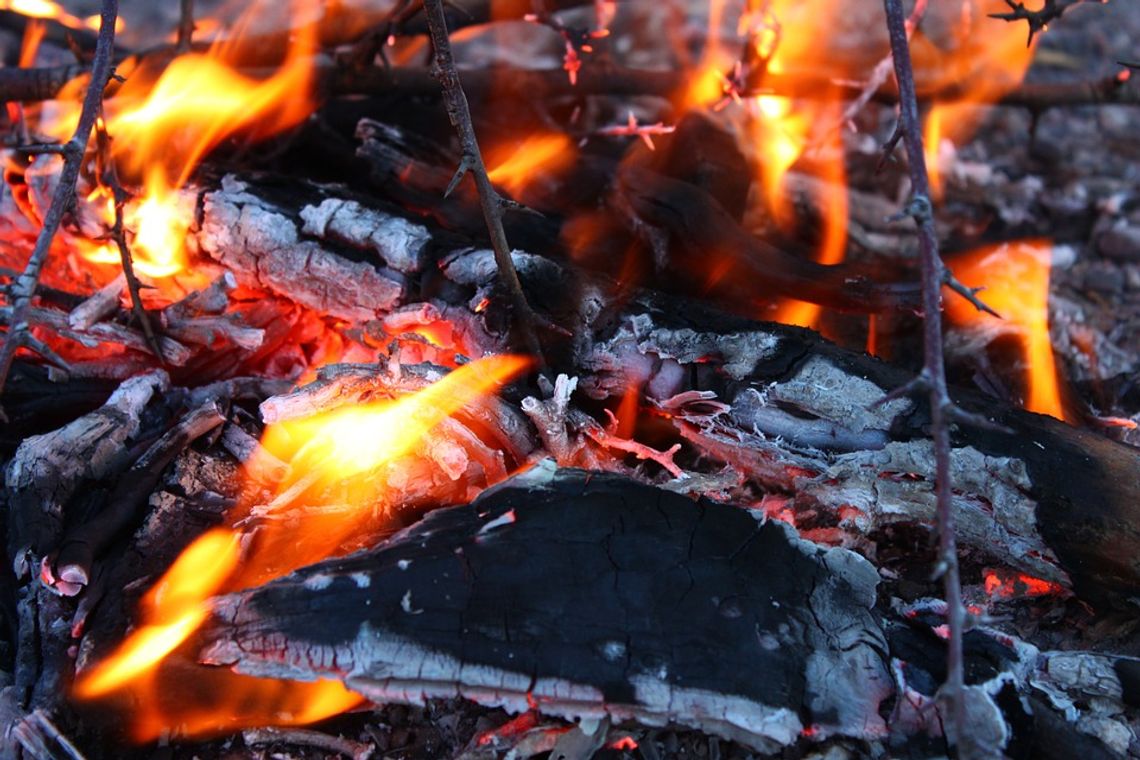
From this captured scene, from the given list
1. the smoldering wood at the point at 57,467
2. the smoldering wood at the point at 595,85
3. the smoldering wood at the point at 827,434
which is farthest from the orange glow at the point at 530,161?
the smoldering wood at the point at 57,467

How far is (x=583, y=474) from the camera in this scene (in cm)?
218

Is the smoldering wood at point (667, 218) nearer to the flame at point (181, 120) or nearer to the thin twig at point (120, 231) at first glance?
the flame at point (181, 120)

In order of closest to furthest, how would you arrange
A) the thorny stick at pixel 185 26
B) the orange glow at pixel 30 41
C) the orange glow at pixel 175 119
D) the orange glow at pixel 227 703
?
the orange glow at pixel 227 703, the orange glow at pixel 175 119, the thorny stick at pixel 185 26, the orange glow at pixel 30 41

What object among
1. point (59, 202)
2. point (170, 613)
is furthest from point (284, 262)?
point (170, 613)

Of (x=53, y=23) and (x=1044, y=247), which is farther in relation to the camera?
(x=53, y=23)

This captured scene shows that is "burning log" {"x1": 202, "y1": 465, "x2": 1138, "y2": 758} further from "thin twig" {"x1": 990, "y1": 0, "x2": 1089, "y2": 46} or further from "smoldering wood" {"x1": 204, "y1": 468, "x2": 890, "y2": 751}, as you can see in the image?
"thin twig" {"x1": 990, "y1": 0, "x2": 1089, "y2": 46}

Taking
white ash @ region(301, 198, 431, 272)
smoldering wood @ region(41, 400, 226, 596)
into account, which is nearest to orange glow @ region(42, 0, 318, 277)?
white ash @ region(301, 198, 431, 272)

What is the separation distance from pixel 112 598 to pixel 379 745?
0.81m

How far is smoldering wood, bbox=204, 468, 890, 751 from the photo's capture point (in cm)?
180

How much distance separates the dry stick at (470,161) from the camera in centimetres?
206

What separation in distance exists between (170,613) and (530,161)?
2370mm

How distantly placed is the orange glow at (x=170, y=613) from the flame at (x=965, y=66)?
A: 158 inches

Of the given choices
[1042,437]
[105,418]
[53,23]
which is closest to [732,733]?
[1042,437]

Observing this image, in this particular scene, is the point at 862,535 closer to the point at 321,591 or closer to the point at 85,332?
the point at 321,591
